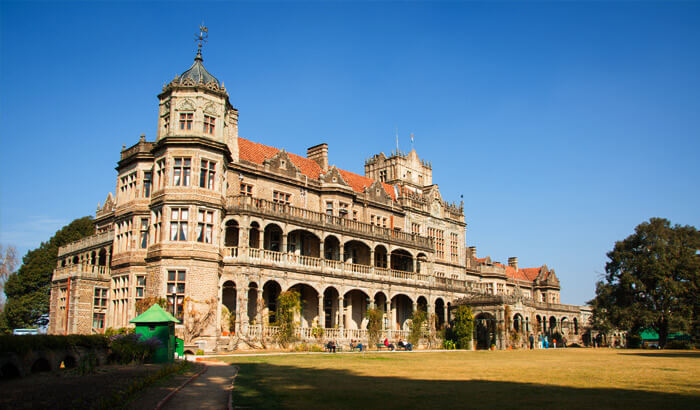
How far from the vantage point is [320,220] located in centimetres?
4097

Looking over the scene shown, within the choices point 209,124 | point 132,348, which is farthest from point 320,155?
point 132,348

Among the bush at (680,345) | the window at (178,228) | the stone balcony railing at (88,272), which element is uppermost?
the window at (178,228)

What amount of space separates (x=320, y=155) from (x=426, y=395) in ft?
121

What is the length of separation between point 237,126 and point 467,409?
3196cm

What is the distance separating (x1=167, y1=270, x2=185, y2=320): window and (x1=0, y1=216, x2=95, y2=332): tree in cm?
3322

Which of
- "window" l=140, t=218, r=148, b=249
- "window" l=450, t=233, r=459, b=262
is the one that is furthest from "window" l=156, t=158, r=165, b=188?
"window" l=450, t=233, r=459, b=262

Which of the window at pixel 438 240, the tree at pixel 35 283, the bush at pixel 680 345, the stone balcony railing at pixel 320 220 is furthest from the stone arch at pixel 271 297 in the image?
the bush at pixel 680 345

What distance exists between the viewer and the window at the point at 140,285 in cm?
3422

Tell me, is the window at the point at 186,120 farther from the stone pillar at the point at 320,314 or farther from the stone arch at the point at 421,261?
the stone arch at the point at 421,261

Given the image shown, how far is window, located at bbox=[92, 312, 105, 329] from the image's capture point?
37175 mm

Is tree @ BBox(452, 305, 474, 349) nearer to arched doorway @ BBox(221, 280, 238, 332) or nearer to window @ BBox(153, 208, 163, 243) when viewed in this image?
arched doorway @ BBox(221, 280, 238, 332)

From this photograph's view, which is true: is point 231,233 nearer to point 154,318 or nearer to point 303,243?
point 303,243

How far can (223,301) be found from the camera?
3572 centimetres

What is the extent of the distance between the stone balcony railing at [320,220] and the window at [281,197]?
2130 mm
